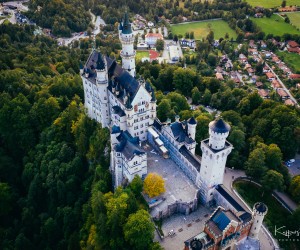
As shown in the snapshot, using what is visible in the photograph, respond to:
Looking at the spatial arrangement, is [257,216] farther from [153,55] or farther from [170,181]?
[153,55]

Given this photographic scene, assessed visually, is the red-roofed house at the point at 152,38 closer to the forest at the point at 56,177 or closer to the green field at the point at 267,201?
the forest at the point at 56,177

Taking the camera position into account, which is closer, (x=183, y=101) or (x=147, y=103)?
(x=147, y=103)

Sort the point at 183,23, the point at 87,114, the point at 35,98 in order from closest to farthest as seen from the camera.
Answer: the point at 87,114 < the point at 35,98 < the point at 183,23

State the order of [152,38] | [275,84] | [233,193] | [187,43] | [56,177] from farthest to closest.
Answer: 1. [187,43]
2. [152,38]
3. [275,84]
4. [56,177]
5. [233,193]

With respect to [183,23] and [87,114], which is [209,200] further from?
[183,23]

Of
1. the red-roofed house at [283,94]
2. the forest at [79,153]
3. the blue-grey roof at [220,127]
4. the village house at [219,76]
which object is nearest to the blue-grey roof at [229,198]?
the blue-grey roof at [220,127]

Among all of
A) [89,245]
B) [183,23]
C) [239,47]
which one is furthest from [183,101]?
[183,23]

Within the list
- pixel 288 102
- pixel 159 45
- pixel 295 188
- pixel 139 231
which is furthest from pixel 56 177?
pixel 159 45
